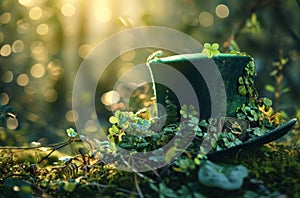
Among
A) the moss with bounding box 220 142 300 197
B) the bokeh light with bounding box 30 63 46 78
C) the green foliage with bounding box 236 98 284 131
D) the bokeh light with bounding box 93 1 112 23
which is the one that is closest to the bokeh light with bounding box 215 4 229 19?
the bokeh light with bounding box 93 1 112 23

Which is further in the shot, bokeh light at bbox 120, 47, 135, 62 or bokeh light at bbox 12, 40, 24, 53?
bokeh light at bbox 120, 47, 135, 62

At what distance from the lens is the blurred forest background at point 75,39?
11.5 feet

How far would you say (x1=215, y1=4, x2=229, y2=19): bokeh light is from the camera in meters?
3.89

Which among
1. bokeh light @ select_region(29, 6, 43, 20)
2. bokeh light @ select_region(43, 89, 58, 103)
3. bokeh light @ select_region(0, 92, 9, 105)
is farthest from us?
bokeh light @ select_region(43, 89, 58, 103)

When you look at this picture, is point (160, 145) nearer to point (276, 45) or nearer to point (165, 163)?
point (165, 163)

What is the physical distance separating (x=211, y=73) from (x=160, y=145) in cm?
33

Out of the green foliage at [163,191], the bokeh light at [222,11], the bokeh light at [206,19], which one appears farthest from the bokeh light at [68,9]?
the green foliage at [163,191]

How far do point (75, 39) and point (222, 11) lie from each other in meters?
1.46

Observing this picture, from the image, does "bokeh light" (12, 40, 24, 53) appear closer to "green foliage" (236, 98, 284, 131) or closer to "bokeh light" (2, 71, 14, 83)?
"bokeh light" (2, 71, 14, 83)

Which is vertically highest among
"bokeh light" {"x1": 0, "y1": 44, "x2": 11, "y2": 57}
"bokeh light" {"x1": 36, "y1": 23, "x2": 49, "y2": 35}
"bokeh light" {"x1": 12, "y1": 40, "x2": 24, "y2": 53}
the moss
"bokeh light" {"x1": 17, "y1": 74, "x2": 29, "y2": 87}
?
"bokeh light" {"x1": 36, "y1": 23, "x2": 49, "y2": 35}

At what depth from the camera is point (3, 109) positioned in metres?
1.88

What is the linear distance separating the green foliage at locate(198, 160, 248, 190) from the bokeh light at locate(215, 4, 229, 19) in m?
2.87

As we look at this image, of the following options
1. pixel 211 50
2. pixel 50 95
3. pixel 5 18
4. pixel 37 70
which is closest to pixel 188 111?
pixel 211 50

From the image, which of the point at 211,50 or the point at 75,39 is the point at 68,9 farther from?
the point at 211,50
